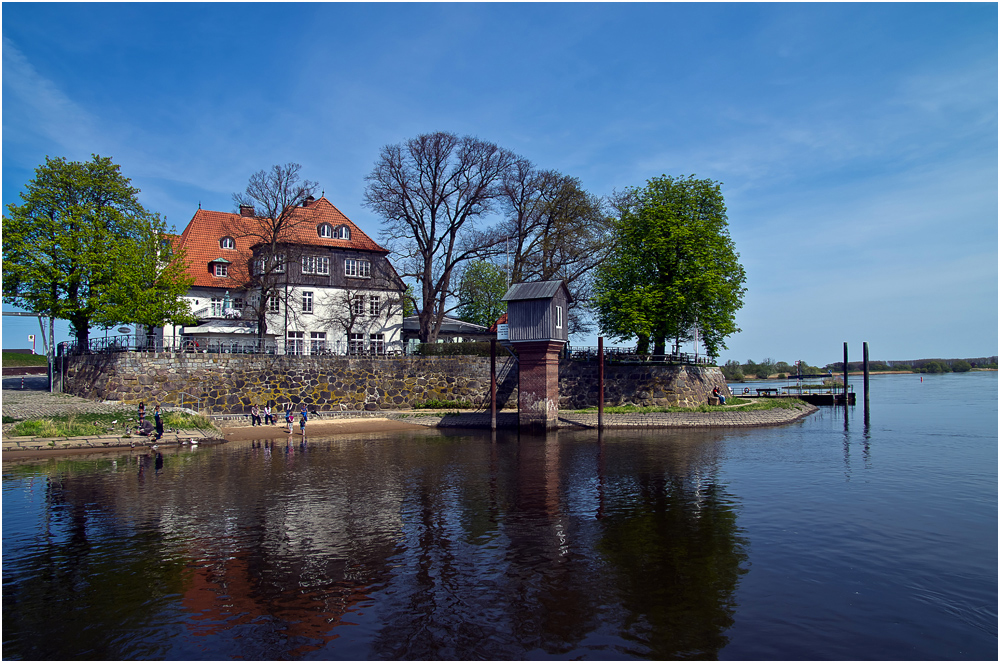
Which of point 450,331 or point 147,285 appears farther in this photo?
point 450,331

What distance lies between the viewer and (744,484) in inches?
867

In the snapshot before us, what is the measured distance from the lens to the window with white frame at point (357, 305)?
50156mm

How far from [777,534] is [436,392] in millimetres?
33075

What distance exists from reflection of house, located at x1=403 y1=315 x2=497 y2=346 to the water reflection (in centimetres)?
3023

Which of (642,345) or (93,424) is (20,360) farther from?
(642,345)

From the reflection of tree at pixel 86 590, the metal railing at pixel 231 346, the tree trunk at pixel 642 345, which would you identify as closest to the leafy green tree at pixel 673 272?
the tree trunk at pixel 642 345

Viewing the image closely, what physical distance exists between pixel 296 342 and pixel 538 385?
2251 cm

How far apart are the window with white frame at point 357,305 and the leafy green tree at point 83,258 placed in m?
12.7

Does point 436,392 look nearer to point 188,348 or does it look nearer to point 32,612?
point 188,348

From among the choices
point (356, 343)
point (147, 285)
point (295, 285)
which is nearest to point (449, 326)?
point (356, 343)

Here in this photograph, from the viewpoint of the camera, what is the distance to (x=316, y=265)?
1980 inches

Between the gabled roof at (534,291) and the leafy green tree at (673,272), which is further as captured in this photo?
the leafy green tree at (673,272)

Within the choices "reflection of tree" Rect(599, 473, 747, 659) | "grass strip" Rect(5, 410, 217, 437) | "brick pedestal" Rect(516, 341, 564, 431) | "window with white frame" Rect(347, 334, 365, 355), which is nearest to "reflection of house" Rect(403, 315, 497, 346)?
"window with white frame" Rect(347, 334, 365, 355)

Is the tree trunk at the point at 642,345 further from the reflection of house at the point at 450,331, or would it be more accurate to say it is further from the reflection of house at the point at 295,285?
the reflection of house at the point at 295,285
